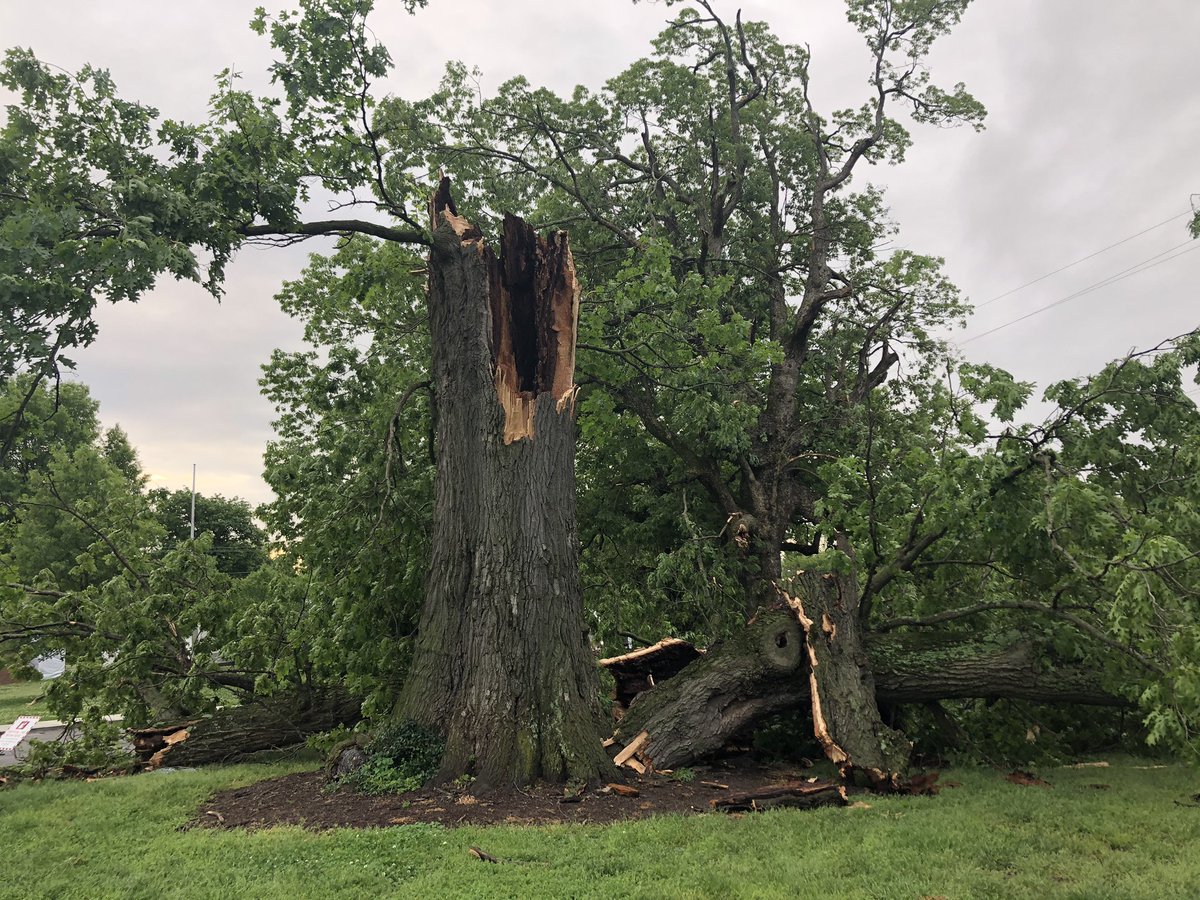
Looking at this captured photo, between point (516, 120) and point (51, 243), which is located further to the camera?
point (516, 120)

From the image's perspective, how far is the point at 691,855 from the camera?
4195 millimetres

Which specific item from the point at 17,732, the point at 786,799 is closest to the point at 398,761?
the point at 786,799

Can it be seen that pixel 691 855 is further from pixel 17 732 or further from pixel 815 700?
pixel 17 732

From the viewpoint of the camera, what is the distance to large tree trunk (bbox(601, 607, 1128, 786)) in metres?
6.63

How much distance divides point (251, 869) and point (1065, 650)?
21.4 feet

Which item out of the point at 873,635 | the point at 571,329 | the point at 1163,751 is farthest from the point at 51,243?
the point at 1163,751

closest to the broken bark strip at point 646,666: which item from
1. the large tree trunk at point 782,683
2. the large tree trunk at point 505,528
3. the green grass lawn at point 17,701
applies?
the large tree trunk at point 782,683

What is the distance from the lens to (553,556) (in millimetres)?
6297

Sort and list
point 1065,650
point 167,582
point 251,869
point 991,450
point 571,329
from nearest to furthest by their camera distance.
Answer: point 251,869 → point 991,450 → point 1065,650 → point 571,329 → point 167,582

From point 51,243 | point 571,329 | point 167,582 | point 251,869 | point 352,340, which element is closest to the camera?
point 251,869

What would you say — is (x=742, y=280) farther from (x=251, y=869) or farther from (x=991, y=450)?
(x=251, y=869)

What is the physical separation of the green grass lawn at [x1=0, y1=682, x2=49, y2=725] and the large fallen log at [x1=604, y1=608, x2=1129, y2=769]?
37.6 ft

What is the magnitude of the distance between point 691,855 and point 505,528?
291cm

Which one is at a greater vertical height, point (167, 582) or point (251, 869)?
point (167, 582)
